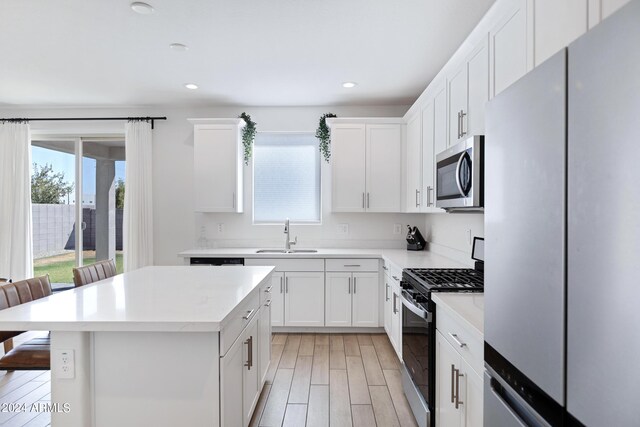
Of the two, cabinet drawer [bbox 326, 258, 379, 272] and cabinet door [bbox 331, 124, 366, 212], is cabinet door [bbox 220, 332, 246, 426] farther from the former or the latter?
cabinet door [bbox 331, 124, 366, 212]

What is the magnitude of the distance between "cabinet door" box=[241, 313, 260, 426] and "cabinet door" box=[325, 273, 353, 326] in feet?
5.25

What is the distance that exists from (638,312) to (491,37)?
5.67 ft

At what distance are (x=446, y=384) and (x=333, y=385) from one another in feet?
4.00

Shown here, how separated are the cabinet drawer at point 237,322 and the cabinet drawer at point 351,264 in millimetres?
1649

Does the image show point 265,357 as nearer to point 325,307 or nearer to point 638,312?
point 325,307

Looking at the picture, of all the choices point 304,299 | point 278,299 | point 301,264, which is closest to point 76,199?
point 278,299

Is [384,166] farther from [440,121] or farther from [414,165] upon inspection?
[440,121]

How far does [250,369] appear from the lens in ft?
6.66

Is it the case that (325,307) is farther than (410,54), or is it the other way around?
(325,307)

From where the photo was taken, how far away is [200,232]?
4488 mm

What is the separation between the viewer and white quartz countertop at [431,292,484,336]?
141 centimetres

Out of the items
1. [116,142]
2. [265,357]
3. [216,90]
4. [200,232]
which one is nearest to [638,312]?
[265,357]

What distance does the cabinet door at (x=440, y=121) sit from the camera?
2.63m

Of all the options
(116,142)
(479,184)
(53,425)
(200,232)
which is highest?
(116,142)
